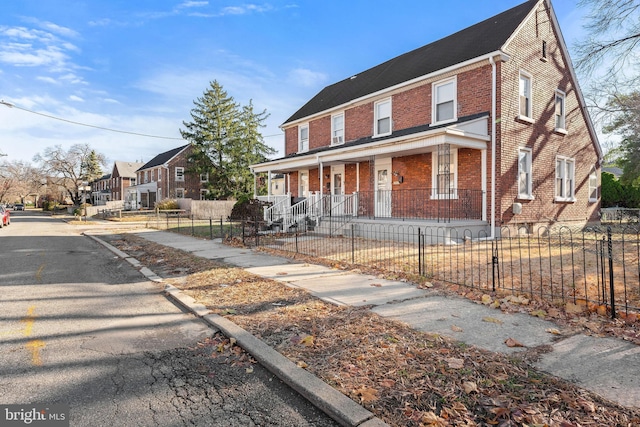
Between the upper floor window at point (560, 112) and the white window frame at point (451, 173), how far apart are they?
5779 mm

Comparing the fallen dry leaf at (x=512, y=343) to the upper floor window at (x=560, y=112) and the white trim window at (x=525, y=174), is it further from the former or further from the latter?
the upper floor window at (x=560, y=112)

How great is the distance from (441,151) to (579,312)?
945cm

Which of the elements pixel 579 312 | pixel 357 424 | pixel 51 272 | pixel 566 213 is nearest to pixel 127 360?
pixel 357 424

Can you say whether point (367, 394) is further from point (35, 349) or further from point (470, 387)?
point (35, 349)

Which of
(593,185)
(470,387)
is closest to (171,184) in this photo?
(593,185)

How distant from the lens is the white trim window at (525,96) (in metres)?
13.5

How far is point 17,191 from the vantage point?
71.4m

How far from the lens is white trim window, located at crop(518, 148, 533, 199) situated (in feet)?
44.0

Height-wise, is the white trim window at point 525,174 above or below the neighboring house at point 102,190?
below

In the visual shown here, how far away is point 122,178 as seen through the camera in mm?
64375

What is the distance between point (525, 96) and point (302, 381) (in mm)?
14769
